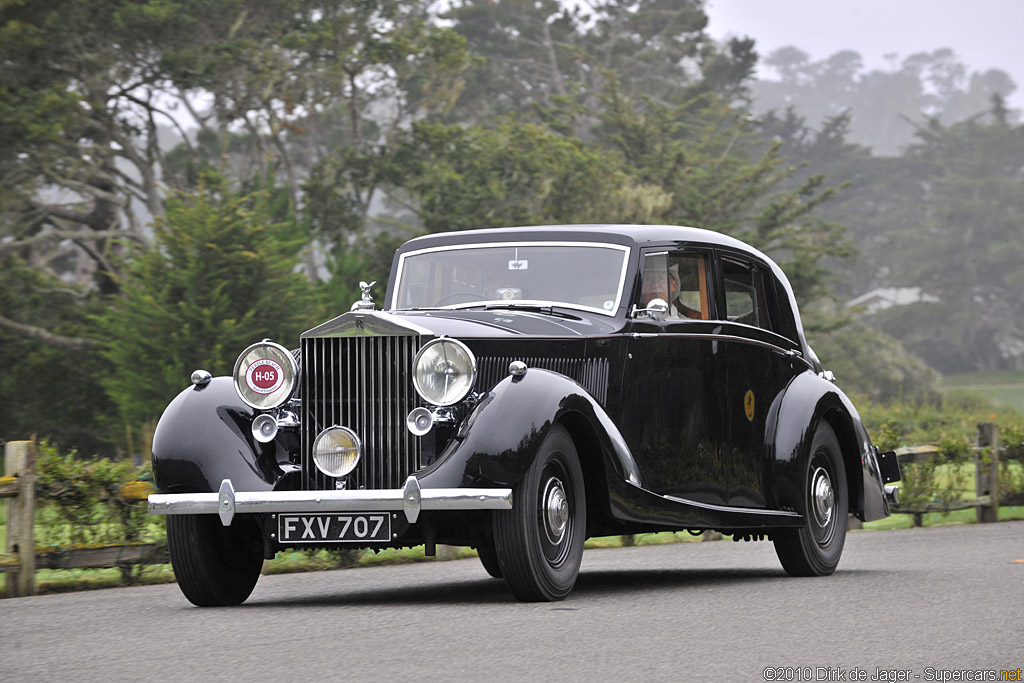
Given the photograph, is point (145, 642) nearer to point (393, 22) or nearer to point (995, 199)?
point (393, 22)

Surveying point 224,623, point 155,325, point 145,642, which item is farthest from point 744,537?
point 155,325

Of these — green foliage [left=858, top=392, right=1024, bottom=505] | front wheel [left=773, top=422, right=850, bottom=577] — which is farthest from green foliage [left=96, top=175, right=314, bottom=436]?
front wheel [left=773, top=422, right=850, bottom=577]

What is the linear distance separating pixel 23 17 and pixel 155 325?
8719 mm

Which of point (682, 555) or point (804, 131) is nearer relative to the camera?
point (682, 555)

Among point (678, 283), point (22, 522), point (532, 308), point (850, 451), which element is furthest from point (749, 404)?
point (22, 522)

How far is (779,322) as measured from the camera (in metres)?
10.1

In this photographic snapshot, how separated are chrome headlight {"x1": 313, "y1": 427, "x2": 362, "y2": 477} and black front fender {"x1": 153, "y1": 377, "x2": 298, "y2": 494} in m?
0.28

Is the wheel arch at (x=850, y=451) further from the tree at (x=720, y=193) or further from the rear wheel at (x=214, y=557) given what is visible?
the tree at (x=720, y=193)

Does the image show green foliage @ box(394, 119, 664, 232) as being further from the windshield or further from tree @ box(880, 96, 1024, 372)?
tree @ box(880, 96, 1024, 372)

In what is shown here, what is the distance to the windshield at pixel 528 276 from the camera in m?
8.55

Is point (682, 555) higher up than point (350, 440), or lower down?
lower down

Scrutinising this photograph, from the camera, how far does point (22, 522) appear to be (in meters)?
9.08

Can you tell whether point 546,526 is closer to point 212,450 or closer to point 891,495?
point 212,450

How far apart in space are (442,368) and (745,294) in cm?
312
